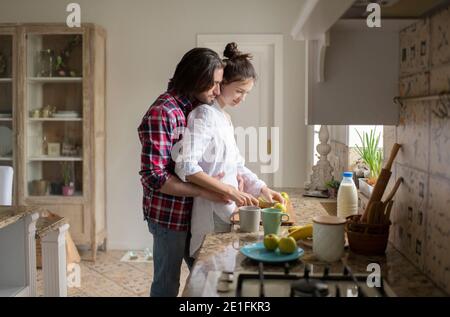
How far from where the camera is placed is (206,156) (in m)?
1.80

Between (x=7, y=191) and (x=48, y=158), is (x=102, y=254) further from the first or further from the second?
(x=7, y=191)

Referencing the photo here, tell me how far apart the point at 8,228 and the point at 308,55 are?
60.0 inches

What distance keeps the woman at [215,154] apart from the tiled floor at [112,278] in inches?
68.0

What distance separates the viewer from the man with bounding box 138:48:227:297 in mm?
1758

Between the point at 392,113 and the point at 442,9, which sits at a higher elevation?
the point at 442,9

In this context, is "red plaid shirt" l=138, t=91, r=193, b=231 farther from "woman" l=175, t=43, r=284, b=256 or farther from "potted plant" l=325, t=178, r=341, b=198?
"potted plant" l=325, t=178, r=341, b=198

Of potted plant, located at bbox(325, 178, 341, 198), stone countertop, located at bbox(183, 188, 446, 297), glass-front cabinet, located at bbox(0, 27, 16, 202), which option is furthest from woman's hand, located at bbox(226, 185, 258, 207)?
glass-front cabinet, located at bbox(0, 27, 16, 202)

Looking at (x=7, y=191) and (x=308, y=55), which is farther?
(x=7, y=191)

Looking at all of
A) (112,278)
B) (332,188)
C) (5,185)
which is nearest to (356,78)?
(332,188)

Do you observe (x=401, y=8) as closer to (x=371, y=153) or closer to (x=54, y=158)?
(x=371, y=153)

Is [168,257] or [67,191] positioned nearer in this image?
[168,257]

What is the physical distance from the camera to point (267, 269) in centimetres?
127

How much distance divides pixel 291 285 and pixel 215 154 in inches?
32.0
